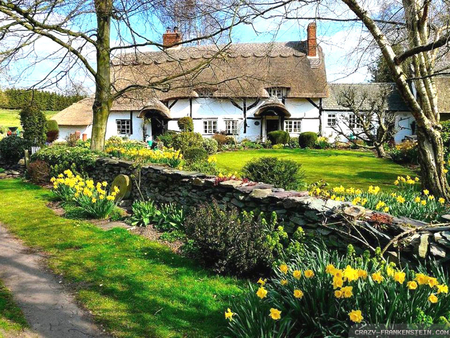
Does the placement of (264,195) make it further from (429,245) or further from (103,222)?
(103,222)

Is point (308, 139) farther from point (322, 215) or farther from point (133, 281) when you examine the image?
point (133, 281)

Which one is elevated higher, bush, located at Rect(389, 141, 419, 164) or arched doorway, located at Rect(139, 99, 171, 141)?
arched doorway, located at Rect(139, 99, 171, 141)

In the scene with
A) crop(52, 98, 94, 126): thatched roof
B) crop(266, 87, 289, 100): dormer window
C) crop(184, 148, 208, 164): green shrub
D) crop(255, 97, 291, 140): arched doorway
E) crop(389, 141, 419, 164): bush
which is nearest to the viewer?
crop(184, 148, 208, 164): green shrub

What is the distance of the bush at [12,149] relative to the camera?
16.9 m

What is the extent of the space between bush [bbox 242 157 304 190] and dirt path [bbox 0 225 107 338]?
4.64 meters

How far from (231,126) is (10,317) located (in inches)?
1081

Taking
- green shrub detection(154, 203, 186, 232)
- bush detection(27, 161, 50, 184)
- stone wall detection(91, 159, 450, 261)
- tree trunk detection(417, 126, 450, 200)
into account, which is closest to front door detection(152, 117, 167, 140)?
bush detection(27, 161, 50, 184)

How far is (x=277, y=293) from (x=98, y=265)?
3.17 m

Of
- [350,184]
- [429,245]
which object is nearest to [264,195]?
[429,245]

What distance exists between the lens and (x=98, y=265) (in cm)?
554

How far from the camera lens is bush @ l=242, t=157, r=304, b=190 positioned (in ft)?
26.5

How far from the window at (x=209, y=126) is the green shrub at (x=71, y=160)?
61.5ft

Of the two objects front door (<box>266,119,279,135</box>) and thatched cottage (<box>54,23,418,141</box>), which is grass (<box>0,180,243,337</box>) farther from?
front door (<box>266,119,279,135</box>)

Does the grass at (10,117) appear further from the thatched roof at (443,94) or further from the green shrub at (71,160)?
the thatched roof at (443,94)
